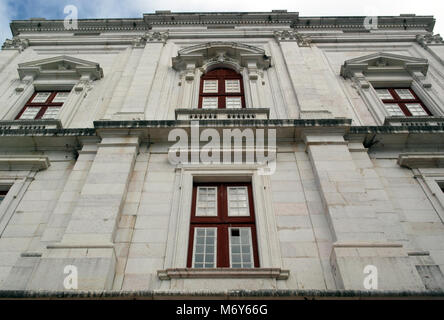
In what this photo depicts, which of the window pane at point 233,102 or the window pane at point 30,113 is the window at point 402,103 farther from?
the window pane at point 30,113

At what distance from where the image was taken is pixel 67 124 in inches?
547

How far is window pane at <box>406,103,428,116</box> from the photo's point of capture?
47.9ft

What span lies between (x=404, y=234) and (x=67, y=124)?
12033 mm

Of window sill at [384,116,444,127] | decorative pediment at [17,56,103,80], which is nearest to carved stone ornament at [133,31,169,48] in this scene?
decorative pediment at [17,56,103,80]

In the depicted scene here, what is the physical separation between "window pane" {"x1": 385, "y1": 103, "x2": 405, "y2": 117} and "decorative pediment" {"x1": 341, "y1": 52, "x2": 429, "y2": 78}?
264 centimetres

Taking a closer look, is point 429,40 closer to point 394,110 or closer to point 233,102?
point 394,110

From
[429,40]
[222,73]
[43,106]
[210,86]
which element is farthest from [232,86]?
[429,40]

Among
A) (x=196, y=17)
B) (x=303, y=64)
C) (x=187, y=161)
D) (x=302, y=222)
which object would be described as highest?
(x=196, y=17)

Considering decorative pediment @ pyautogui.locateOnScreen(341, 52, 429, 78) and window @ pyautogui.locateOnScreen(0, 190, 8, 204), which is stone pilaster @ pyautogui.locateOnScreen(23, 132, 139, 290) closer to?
window @ pyautogui.locateOnScreen(0, 190, 8, 204)

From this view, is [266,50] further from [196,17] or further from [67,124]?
[67,124]

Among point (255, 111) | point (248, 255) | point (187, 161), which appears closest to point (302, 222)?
point (248, 255)

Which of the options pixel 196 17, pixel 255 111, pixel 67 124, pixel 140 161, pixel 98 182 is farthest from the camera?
pixel 196 17
